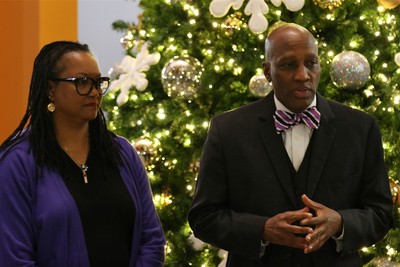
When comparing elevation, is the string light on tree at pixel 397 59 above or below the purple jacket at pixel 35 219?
above

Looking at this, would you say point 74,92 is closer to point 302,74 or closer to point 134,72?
point 302,74

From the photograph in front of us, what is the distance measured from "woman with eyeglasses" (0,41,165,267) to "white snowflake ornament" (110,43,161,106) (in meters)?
1.85

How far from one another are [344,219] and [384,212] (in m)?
0.18

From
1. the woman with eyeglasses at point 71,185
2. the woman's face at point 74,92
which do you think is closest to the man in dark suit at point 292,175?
the woman with eyeglasses at point 71,185

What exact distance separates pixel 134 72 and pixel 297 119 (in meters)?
2.30

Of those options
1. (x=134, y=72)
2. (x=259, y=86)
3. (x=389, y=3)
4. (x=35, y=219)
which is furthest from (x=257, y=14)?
(x=35, y=219)

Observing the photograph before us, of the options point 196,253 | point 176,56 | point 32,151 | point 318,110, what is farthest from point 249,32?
point 32,151

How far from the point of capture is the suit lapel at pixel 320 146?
257cm

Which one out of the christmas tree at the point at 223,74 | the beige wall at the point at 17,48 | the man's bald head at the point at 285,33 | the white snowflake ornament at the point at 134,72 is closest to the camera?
the man's bald head at the point at 285,33

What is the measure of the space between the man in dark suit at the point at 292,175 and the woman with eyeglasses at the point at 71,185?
247mm

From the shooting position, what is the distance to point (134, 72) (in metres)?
4.78

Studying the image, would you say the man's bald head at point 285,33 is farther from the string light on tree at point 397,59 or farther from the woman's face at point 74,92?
the string light on tree at point 397,59

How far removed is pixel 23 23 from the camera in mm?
6254

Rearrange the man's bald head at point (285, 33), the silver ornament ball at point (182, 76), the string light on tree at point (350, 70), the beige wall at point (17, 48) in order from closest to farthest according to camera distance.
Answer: the man's bald head at point (285, 33) → the string light on tree at point (350, 70) → the silver ornament ball at point (182, 76) → the beige wall at point (17, 48)
